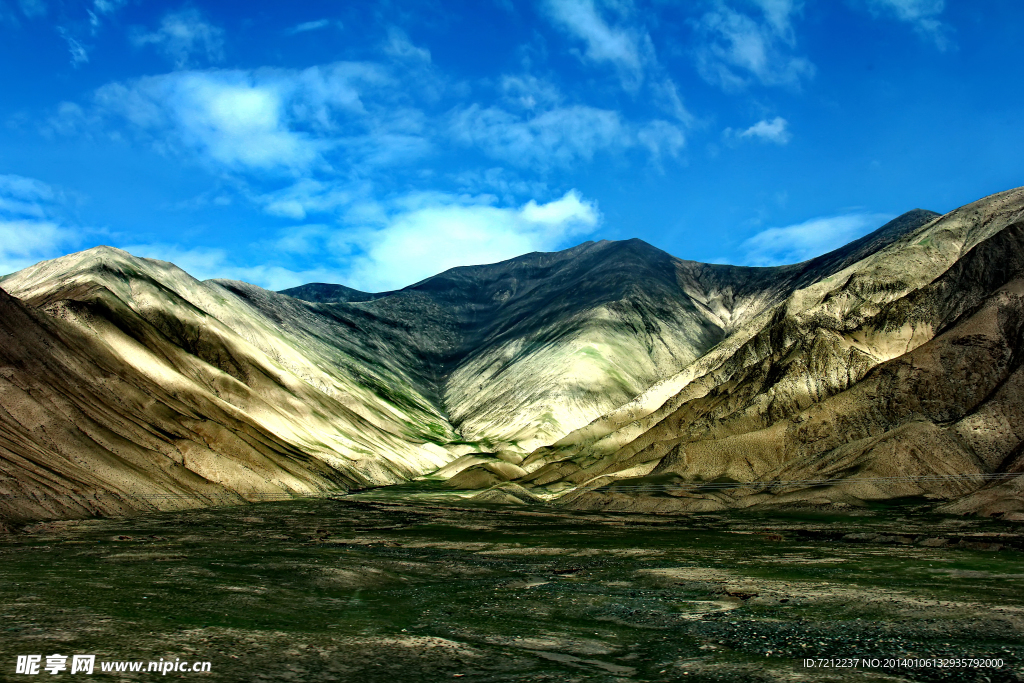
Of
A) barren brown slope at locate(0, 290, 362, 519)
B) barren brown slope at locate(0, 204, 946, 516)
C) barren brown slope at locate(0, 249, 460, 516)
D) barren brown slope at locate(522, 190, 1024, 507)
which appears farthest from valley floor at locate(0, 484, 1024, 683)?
barren brown slope at locate(522, 190, 1024, 507)

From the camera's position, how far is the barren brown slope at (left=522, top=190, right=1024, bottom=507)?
220ft

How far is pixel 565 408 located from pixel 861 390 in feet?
229

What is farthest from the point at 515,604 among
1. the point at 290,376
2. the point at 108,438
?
the point at 290,376

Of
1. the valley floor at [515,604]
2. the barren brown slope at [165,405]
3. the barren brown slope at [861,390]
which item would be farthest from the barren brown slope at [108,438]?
the barren brown slope at [861,390]

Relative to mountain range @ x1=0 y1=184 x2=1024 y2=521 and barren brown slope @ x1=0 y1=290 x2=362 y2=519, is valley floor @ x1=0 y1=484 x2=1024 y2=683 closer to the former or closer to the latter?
barren brown slope @ x1=0 y1=290 x2=362 y2=519

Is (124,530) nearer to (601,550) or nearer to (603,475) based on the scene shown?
(601,550)

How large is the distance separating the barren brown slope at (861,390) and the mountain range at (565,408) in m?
0.25

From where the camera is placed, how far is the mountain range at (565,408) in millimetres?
58688

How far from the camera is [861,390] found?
80562 mm

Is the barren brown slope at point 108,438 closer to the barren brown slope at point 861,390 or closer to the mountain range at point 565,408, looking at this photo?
the mountain range at point 565,408

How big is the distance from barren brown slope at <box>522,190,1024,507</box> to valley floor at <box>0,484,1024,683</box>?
2971 cm

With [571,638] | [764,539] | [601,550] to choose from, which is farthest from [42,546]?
[764,539]

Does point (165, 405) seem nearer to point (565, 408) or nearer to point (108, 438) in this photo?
point (108, 438)

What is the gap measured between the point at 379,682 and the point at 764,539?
30.9 meters
